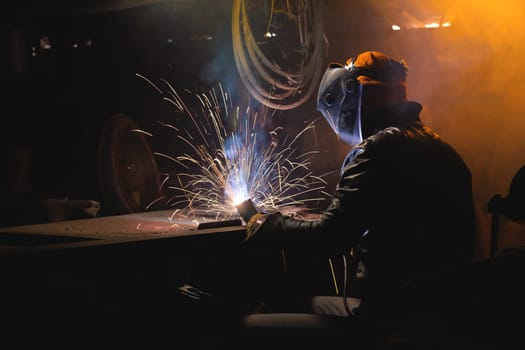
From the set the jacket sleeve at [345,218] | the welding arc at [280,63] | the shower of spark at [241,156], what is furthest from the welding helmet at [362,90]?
the welding arc at [280,63]

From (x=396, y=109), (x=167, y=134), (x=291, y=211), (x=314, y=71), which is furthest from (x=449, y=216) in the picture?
(x=167, y=134)

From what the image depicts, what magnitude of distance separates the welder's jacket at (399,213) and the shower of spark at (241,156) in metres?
1.64

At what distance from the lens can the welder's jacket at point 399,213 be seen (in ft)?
6.16

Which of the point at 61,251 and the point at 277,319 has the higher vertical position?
the point at 61,251

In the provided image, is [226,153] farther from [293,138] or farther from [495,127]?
[495,127]

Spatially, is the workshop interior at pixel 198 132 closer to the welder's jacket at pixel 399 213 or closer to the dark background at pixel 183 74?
the dark background at pixel 183 74

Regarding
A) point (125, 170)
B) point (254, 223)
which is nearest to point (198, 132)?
point (125, 170)

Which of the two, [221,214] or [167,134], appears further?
[167,134]

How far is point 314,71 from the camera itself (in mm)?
4316

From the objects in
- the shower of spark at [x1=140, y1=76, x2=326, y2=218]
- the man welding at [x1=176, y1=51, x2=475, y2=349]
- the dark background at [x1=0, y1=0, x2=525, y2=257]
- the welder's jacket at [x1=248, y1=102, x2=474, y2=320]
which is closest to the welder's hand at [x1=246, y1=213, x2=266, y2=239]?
the man welding at [x1=176, y1=51, x2=475, y2=349]

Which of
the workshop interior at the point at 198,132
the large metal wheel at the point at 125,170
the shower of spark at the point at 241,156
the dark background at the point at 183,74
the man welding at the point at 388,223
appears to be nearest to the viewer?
the man welding at the point at 388,223

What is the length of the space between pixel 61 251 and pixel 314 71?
2.92 meters

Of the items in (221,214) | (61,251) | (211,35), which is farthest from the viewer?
(211,35)

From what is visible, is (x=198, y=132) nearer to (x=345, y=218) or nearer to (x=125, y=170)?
(x=125, y=170)
